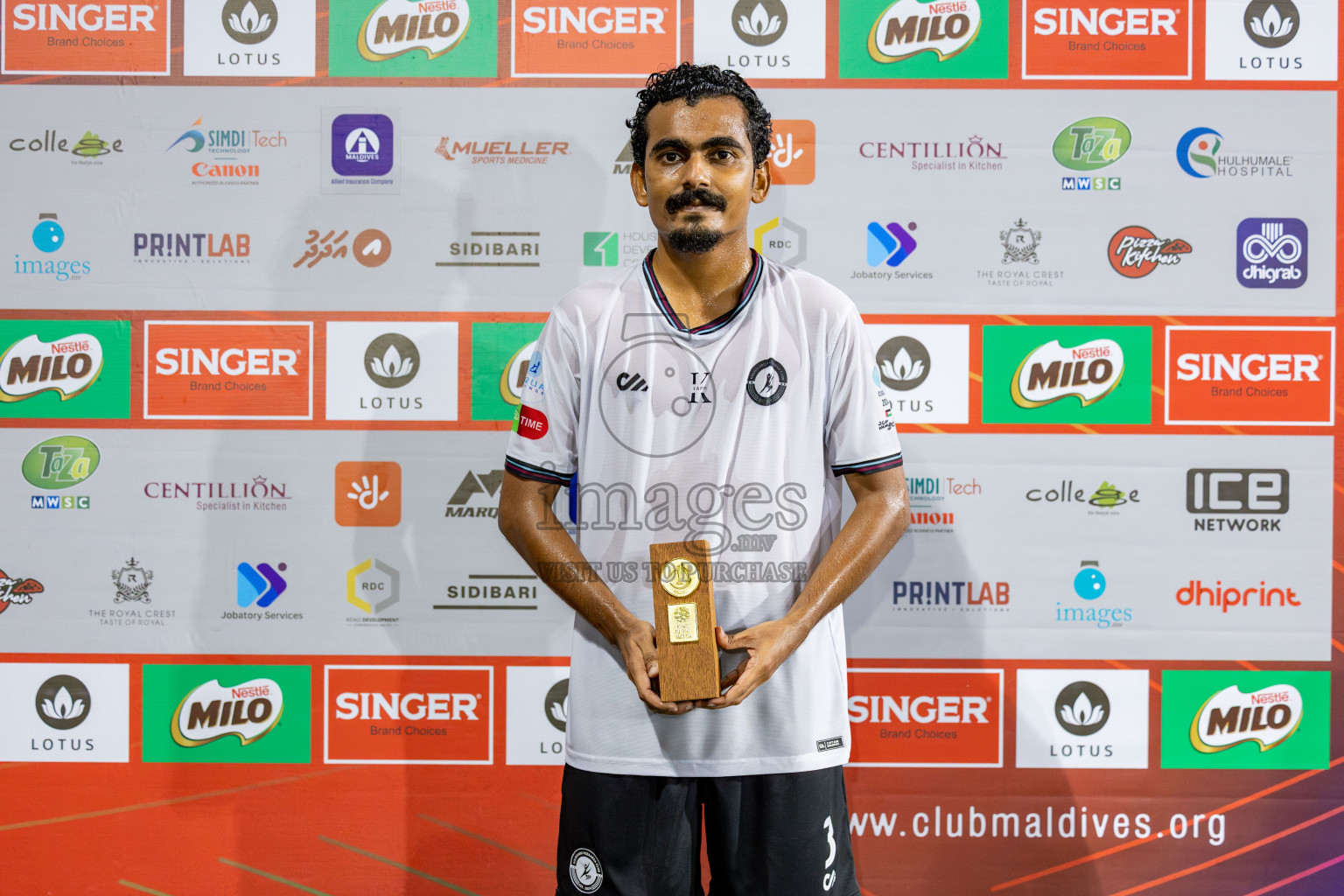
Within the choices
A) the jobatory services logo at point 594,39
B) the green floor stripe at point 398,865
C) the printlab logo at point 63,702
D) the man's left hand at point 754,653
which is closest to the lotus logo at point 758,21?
the jobatory services logo at point 594,39

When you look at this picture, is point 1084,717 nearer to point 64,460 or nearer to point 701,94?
point 701,94

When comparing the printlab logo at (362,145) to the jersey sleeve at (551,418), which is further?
the printlab logo at (362,145)

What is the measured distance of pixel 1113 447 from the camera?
210 cm

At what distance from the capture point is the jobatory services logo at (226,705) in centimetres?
214

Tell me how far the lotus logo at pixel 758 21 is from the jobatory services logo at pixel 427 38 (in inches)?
22.8

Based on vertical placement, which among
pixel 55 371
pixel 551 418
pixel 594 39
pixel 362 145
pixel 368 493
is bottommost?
pixel 368 493

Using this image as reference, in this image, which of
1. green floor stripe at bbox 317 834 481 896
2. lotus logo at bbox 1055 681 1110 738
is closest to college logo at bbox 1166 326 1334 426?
lotus logo at bbox 1055 681 1110 738

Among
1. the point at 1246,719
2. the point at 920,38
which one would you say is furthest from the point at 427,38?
the point at 1246,719

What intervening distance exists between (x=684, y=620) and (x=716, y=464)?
27 centimetres

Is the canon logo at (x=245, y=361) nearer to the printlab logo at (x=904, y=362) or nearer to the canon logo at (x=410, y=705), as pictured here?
the canon logo at (x=410, y=705)

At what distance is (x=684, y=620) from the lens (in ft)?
4.22

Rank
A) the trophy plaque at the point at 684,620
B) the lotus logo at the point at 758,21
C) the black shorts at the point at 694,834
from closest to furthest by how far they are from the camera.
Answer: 1. the trophy plaque at the point at 684,620
2. the black shorts at the point at 694,834
3. the lotus logo at the point at 758,21

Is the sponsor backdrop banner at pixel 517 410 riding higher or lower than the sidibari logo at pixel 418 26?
lower

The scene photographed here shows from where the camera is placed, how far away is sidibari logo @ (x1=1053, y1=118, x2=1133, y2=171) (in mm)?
2086
